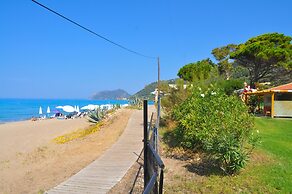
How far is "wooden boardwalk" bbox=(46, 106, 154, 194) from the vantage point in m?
6.63

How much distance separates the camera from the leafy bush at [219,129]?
266 inches

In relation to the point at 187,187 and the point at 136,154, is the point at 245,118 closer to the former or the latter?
the point at 187,187

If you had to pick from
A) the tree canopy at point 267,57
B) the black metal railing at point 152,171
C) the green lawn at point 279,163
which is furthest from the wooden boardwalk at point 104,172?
the tree canopy at point 267,57

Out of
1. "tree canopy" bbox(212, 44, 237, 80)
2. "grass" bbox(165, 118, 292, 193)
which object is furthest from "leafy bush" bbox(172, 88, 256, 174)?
"tree canopy" bbox(212, 44, 237, 80)

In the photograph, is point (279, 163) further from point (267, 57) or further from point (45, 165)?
point (267, 57)

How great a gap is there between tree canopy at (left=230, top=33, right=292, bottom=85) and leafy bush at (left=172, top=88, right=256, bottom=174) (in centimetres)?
2290

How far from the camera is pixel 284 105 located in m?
21.2

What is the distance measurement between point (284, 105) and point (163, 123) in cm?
1001

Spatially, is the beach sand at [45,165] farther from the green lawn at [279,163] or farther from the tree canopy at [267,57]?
the tree canopy at [267,57]

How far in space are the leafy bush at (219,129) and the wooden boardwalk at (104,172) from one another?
177 centimetres

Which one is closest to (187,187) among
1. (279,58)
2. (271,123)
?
(271,123)

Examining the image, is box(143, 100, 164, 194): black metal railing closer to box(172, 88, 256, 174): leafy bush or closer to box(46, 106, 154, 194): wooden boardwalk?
box(46, 106, 154, 194): wooden boardwalk

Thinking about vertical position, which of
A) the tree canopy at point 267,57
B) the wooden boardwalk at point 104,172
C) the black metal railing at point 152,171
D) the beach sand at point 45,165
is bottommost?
the beach sand at point 45,165

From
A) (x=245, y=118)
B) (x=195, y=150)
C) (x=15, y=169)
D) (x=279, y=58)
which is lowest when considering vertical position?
(x=15, y=169)
